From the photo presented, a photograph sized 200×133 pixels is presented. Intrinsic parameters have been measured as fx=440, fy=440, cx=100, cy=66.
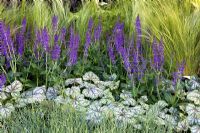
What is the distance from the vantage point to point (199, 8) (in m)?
3.85

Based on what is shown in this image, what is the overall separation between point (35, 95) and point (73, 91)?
10.7 inches

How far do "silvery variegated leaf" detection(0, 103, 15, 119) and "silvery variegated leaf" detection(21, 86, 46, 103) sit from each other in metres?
0.13

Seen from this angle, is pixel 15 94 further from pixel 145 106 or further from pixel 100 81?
pixel 145 106

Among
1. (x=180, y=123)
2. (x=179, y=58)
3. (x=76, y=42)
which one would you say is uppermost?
(x=76, y=42)

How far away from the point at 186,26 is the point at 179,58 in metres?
0.27

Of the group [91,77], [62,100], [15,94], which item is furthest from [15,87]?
[91,77]

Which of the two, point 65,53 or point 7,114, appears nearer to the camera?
point 7,114

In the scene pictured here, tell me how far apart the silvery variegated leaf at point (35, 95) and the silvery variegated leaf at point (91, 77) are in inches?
13.2

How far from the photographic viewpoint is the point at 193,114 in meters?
2.99

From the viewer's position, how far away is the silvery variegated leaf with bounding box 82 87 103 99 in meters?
3.14

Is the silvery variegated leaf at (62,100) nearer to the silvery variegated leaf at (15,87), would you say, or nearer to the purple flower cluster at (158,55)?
the silvery variegated leaf at (15,87)

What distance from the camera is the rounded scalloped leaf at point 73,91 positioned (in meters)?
3.13

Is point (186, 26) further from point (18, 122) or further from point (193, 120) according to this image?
point (18, 122)

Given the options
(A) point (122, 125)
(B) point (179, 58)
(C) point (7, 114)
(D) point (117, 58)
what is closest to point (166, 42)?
(B) point (179, 58)
